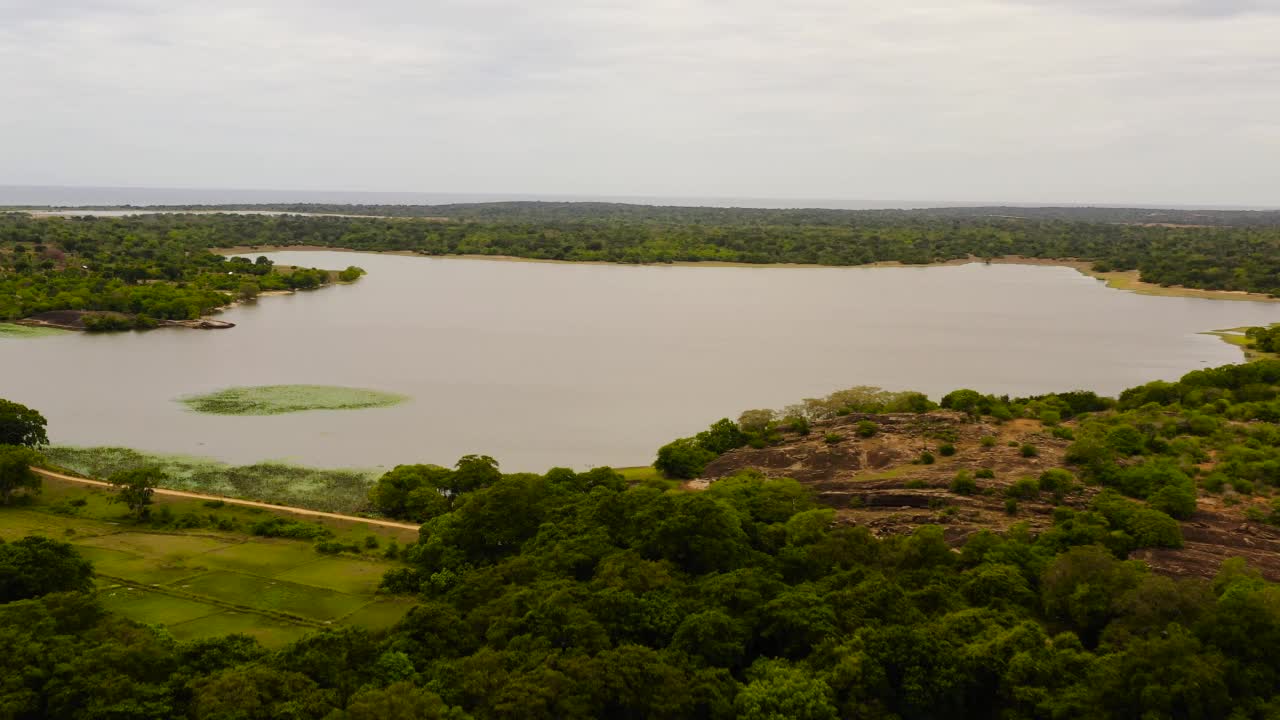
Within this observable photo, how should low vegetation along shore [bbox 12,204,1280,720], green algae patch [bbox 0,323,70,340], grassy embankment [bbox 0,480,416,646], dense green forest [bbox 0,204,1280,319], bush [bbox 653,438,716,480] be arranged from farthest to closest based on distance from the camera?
1. dense green forest [bbox 0,204,1280,319]
2. green algae patch [bbox 0,323,70,340]
3. bush [bbox 653,438,716,480]
4. grassy embankment [bbox 0,480,416,646]
5. low vegetation along shore [bbox 12,204,1280,720]

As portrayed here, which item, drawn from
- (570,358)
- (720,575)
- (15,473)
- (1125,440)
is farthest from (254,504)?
(1125,440)

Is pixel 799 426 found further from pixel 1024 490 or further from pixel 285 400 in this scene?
pixel 285 400

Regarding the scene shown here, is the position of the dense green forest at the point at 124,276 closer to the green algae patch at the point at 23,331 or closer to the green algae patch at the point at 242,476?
the green algae patch at the point at 23,331

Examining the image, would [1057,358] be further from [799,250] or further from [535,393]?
[799,250]

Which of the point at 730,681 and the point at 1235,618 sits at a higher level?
the point at 1235,618

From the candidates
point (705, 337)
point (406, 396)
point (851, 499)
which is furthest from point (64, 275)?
point (851, 499)

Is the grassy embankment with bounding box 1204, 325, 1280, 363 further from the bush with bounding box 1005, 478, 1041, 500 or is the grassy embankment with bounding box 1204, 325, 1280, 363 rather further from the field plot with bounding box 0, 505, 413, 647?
the field plot with bounding box 0, 505, 413, 647

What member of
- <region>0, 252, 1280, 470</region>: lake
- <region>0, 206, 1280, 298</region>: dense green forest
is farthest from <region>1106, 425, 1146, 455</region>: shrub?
<region>0, 206, 1280, 298</region>: dense green forest
